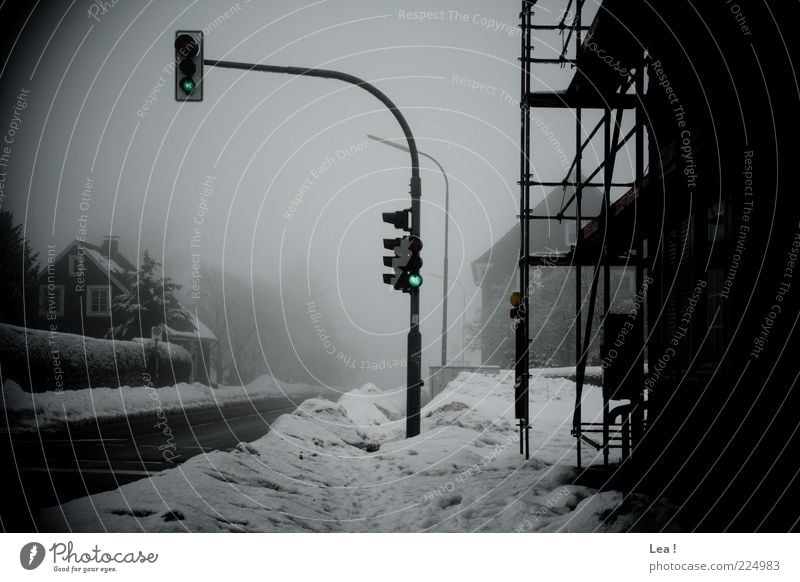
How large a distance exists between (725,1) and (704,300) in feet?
10.9

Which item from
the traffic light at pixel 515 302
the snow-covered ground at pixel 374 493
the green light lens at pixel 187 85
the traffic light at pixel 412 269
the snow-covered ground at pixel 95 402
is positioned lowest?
the snow-covered ground at pixel 95 402

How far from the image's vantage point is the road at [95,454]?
8.22 meters

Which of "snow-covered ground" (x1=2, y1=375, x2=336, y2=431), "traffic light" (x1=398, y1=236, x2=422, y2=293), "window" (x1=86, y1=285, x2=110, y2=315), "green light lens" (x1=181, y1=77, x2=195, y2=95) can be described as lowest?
"snow-covered ground" (x1=2, y1=375, x2=336, y2=431)

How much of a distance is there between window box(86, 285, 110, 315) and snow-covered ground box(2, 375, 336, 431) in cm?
691

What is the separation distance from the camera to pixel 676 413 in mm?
8172

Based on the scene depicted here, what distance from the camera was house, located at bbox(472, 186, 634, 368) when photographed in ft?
119

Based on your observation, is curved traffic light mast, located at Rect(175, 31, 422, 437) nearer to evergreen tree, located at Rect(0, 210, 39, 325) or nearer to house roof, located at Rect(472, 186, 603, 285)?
evergreen tree, located at Rect(0, 210, 39, 325)

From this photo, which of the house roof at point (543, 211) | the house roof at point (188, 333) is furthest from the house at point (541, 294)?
the house roof at point (188, 333)

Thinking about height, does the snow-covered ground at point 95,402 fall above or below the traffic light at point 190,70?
below

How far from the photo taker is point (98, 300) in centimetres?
3572

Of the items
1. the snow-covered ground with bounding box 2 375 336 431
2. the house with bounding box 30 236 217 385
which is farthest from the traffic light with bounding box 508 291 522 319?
the house with bounding box 30 236 217 385

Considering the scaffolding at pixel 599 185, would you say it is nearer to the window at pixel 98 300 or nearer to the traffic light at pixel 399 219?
the traffic light at pixel 399 219

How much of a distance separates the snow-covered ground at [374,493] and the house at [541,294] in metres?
21.6

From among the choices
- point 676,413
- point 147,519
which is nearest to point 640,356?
point 676,413
